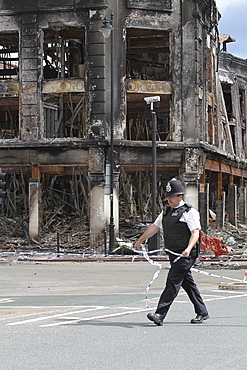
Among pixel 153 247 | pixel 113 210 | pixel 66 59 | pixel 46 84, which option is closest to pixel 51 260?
pixel 153 247

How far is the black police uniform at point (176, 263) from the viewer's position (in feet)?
28.7

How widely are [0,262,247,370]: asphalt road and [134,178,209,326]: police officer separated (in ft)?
0.84

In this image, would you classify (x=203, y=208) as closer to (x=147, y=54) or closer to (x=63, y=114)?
(x=63, y=114)

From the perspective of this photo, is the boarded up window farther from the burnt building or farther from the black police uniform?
the black police uniform

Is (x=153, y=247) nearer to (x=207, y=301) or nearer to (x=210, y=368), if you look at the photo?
(x=207, y=301)

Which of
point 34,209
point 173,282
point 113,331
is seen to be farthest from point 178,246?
point 34,209

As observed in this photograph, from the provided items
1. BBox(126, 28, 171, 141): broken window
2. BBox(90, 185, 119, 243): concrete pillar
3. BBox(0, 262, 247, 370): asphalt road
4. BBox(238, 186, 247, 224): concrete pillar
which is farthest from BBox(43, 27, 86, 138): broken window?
BBox(0, 262, 247, 370): asphalt road

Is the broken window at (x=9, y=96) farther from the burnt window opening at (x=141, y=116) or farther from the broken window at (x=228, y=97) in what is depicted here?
the broken window at (x=228, y=97)

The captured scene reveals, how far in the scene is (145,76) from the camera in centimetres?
3803

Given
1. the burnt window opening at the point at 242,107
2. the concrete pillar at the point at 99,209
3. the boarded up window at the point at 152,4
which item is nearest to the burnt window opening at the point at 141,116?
the boarded up window at the point at 152,4

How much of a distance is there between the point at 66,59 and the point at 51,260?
15.6 meters

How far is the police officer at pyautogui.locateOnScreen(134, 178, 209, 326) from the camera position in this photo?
874 centimetres

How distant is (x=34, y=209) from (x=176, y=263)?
75.2ft

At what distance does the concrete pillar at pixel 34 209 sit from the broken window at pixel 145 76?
19.9 ft
